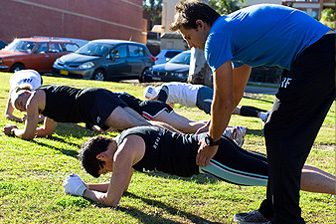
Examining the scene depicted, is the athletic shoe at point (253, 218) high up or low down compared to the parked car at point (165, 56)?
down

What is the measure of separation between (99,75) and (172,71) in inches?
110

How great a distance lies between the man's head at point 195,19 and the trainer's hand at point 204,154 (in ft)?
2.63

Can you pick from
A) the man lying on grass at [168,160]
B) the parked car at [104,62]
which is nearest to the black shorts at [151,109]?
the man lying on grass at [168,160]

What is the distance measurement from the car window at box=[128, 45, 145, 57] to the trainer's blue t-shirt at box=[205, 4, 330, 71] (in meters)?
14.4

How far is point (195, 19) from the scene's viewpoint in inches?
120

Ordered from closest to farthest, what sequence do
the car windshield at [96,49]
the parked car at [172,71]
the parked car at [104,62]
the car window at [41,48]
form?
the parked car at [172,71], the parked car at [104,62], the car windshield at [96,49], the car window at [41,48]

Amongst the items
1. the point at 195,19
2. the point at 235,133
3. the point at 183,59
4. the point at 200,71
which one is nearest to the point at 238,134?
the point at 235,133

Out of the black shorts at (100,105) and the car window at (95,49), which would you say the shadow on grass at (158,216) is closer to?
the black shorts at (100,105)

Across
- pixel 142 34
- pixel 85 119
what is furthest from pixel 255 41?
pixel 142 34

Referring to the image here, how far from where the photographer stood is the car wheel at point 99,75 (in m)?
15.6

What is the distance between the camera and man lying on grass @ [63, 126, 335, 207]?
131 inches

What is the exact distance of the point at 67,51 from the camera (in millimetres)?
18375

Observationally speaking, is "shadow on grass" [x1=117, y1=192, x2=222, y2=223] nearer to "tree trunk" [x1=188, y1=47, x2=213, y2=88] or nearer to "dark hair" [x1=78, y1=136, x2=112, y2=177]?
"dark hair" [x1=78, y1=136, x2=112, y2=177]

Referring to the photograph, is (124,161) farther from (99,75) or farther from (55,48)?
(55,48)
